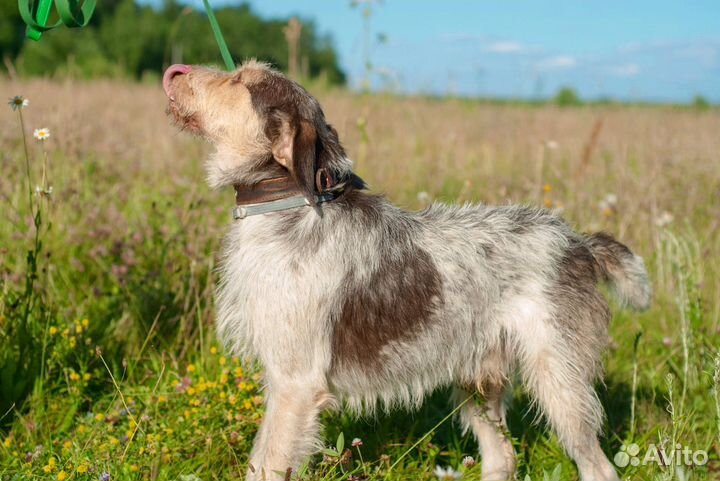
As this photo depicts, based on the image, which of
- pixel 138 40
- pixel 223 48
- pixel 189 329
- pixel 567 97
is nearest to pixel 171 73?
pixel 223 48

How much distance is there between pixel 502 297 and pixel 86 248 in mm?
3322

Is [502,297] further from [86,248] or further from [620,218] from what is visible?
[620,218]

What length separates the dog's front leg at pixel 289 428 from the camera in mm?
3031

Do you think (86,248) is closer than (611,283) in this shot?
No

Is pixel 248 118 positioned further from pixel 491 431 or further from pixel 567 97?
pixel 567 97

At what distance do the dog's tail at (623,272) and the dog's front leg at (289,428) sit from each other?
66.3 inches

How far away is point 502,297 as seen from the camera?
3.38 meters

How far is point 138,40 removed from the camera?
48.4 m

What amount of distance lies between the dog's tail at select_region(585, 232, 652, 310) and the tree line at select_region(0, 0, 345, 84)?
15.3 meters

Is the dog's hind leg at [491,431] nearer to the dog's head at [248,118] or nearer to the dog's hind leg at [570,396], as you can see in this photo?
the dog's hind leg at [570,396]

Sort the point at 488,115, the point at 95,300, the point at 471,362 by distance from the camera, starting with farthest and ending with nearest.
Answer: the point at 488,115 → the point at 95,300 → the point at 471,362

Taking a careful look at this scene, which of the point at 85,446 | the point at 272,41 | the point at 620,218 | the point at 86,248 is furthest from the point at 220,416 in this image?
the point at 272,41

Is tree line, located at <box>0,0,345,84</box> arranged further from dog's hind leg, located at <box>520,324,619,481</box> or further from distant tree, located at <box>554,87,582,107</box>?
dog's hind leg, located at <box>520,324,619,481</box>

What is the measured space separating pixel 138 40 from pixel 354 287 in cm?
5006
